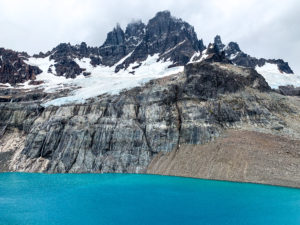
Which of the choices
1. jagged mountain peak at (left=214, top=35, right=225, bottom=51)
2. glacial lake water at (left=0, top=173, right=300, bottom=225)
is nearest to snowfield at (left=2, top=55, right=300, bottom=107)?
jagged mountain peak at (left=214, top=35, right=225, bottom=51)

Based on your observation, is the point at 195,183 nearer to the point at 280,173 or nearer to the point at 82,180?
the point at 280,173

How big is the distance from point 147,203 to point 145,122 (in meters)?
36.7

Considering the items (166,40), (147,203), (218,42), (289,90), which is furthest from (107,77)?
(218,42)

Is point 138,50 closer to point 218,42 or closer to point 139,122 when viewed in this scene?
point 218,42

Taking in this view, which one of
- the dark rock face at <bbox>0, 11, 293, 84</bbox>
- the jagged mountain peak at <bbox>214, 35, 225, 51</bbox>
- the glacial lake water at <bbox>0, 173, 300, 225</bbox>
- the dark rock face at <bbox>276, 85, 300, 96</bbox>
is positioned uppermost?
the jagged mountain peak at <bbox>214, 35, 225, 51</bbox>

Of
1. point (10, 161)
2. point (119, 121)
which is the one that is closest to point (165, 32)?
point (119, 121)

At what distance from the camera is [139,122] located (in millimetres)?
65500

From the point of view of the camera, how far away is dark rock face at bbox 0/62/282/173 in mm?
58562

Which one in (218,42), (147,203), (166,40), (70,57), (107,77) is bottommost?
(147,203)

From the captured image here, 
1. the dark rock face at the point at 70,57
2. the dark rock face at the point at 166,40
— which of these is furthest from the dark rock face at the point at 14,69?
the dark rock face at the point at 166,40

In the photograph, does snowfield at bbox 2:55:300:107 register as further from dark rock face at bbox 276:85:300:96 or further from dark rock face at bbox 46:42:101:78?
dark rock face at bbox 276:85:300:96

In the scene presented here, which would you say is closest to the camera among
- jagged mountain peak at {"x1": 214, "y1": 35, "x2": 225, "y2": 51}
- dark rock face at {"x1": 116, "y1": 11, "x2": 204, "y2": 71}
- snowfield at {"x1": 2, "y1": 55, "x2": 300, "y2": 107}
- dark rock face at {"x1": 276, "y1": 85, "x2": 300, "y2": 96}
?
snowfield at {"x1": 2, "y1": 55, "x2": 300, "y2": 107}

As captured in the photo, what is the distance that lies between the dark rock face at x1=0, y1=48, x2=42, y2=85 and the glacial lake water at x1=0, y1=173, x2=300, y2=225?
358ft

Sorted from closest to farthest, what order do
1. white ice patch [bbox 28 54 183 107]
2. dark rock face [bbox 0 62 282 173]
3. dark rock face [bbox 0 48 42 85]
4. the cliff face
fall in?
the cliff face, dark rock face [bbox 0 62 282 173], white ice patch [bbox 28 54 183 107], dark rock face [bbox 0 48 42 85]
